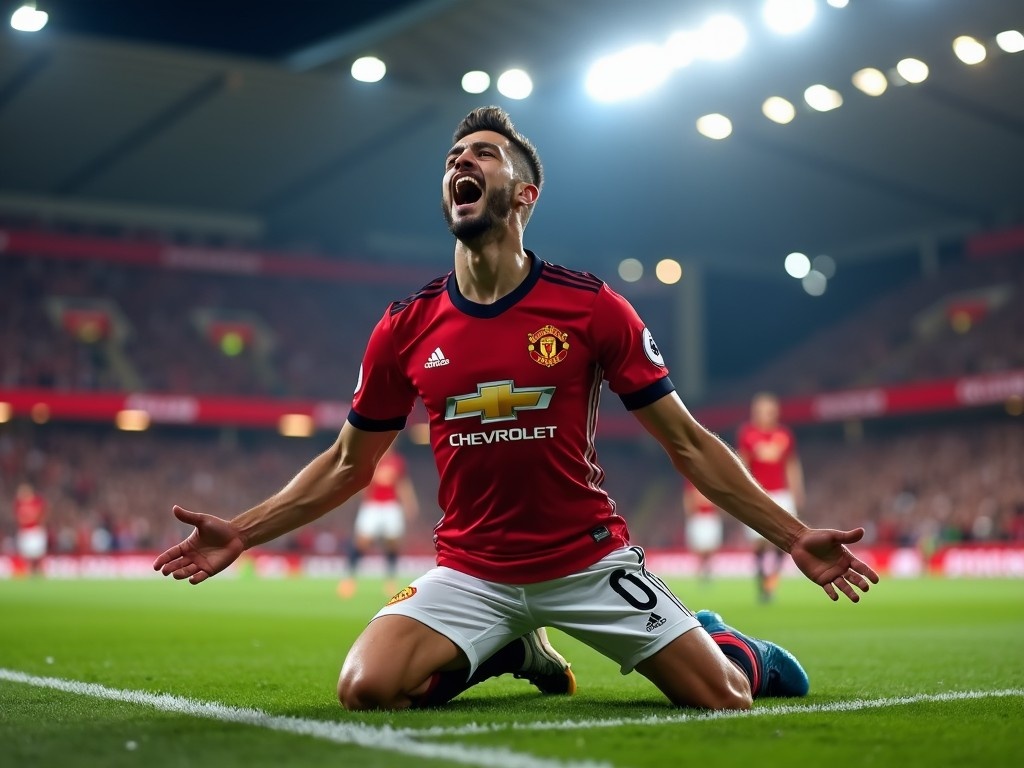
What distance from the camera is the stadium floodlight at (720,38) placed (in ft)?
84.8

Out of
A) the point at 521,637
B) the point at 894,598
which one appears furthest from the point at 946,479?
the point at 521,637

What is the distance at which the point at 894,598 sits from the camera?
49.5 ft

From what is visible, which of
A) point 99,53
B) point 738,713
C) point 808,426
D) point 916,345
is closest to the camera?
point 738,713

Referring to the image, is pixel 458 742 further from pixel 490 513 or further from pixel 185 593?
pixel 185 593

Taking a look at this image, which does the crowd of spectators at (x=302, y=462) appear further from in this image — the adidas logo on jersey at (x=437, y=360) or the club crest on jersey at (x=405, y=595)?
the adidas logo on jersey at (x=437, y=360)

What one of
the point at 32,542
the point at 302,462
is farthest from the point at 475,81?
the point at 302,462

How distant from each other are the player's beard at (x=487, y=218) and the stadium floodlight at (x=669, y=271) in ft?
136

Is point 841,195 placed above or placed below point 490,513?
above

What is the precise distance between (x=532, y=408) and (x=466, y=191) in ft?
2.77

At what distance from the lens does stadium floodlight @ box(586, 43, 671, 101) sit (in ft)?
90.7

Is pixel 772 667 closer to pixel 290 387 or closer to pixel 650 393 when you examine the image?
pixel 650 393

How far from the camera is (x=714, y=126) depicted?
106 ft

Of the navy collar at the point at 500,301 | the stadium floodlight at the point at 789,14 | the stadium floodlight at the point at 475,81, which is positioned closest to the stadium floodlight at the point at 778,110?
the stadium floodlight at the point at 789,14

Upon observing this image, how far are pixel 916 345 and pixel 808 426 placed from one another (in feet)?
15.3
